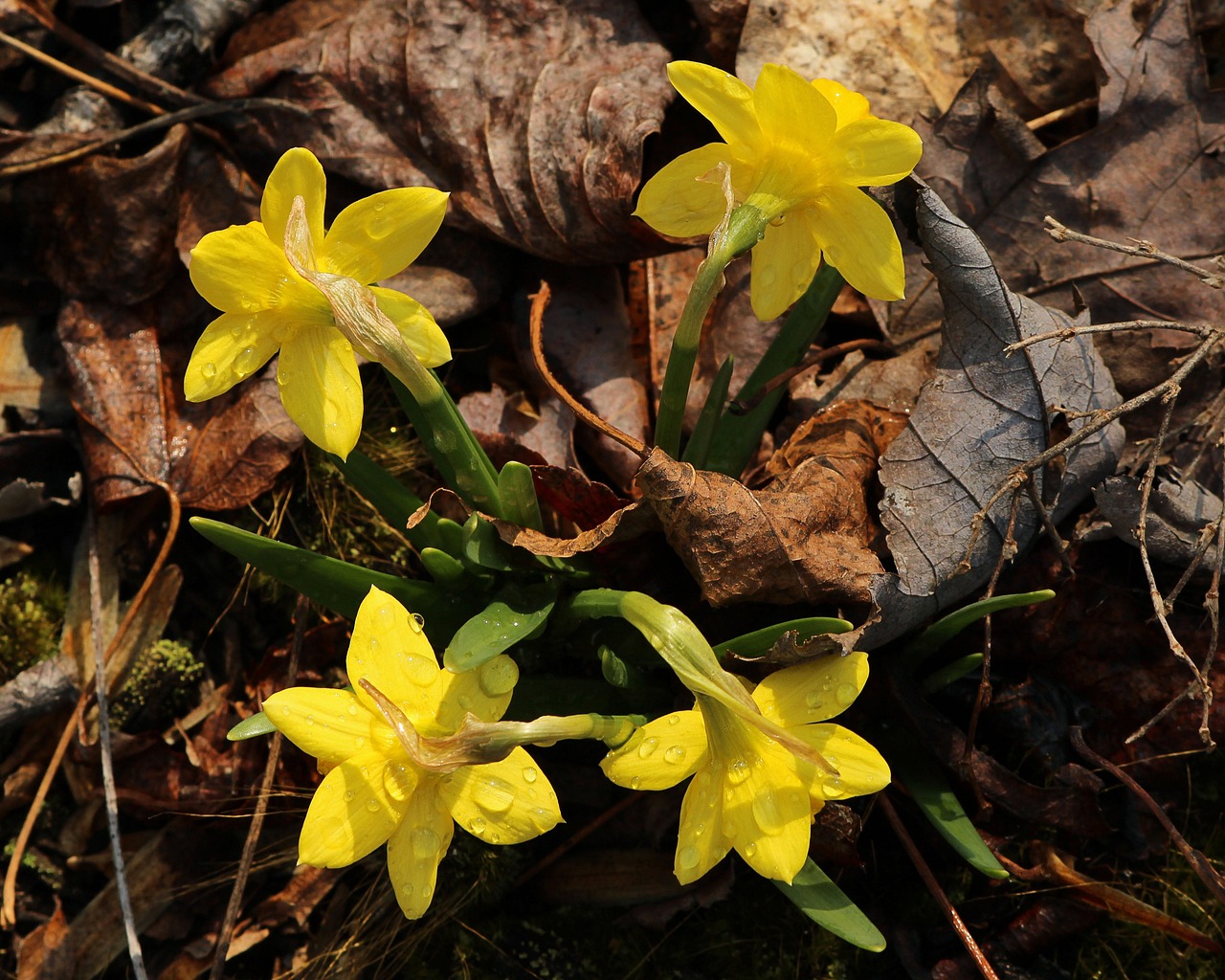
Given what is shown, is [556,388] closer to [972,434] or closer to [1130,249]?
[972,434]

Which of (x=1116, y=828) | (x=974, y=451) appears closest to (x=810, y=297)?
(x=974, y=451)

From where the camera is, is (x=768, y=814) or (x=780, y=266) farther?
(x=780, y=266)

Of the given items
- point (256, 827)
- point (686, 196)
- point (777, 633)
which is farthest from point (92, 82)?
point (777, 633)

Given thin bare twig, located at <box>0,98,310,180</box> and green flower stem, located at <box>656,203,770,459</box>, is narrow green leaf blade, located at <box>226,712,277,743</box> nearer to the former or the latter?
green flower stem, located at <box>656,203,770,459</box>

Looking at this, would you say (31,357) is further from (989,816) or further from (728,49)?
(989,816)

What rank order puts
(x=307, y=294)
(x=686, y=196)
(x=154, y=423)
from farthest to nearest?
(x=154, y=423) → (x=686, y=196) → (x=307, y=294)

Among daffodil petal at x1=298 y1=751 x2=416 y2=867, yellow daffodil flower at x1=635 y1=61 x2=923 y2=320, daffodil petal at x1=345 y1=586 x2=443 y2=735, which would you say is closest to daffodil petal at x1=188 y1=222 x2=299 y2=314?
daffodil petal at x1=345 y1=586 x2=443 y2=735
